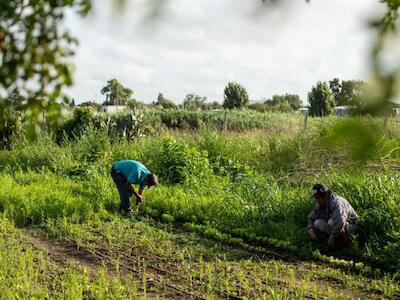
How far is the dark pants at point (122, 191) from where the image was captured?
8477 mm

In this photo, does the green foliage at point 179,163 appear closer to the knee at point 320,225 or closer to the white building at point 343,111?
the knee at point 320,225

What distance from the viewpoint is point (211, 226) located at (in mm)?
7711

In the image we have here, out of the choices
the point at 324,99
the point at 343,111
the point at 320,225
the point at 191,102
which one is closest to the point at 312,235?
the point at 320,225

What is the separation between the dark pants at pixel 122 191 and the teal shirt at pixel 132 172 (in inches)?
2.9

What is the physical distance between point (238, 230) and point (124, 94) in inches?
960

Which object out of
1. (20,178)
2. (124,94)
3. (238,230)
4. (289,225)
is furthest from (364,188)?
(124,94)

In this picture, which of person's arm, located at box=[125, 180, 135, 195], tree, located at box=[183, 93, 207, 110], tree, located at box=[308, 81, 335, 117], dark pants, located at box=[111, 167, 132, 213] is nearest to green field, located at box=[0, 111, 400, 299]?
tree, located at box=[308, 81, 335, 117]

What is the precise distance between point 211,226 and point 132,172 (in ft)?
5.04

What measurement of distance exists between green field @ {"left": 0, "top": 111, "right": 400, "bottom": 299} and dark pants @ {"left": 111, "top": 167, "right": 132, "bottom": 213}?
0.81 feet

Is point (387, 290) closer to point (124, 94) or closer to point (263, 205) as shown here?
point (263, 205)

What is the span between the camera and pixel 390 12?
4.67 ft

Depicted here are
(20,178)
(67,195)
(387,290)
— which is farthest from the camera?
(20,178)

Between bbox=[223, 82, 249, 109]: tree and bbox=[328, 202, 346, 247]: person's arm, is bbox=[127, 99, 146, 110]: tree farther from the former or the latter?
bbox=[328, 202, 346, 247]: person's arm

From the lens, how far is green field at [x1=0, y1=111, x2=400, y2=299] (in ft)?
16.9
